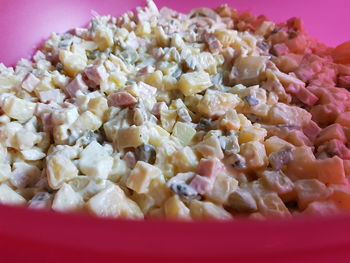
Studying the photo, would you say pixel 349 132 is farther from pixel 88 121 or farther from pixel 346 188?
pixel 88 121

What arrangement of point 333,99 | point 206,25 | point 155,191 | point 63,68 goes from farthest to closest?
point 206,25 → point 63,68 → point 333,99 → point 155,191

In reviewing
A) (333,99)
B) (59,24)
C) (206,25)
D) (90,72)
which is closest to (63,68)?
(90,72)

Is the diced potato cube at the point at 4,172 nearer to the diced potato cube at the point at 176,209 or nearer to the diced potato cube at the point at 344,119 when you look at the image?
the diced potato cube at the point at 176,209

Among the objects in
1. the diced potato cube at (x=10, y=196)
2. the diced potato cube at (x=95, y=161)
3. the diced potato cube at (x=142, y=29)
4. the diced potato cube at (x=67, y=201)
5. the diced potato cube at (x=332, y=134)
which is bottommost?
the diced potato cube at (x=10, y=196)

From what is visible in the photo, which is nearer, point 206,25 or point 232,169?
point 232,169

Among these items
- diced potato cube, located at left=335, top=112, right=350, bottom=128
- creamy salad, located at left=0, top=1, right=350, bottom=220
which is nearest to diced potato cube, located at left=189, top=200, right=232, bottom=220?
creamy salad, located at left=0, top=1, right=350, bottom=220

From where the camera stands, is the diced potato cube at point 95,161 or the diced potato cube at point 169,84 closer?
the diced potato cube at point 95,161

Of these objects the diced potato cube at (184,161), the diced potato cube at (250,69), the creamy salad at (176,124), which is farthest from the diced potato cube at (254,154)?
the diced potato cube at (250,69)
